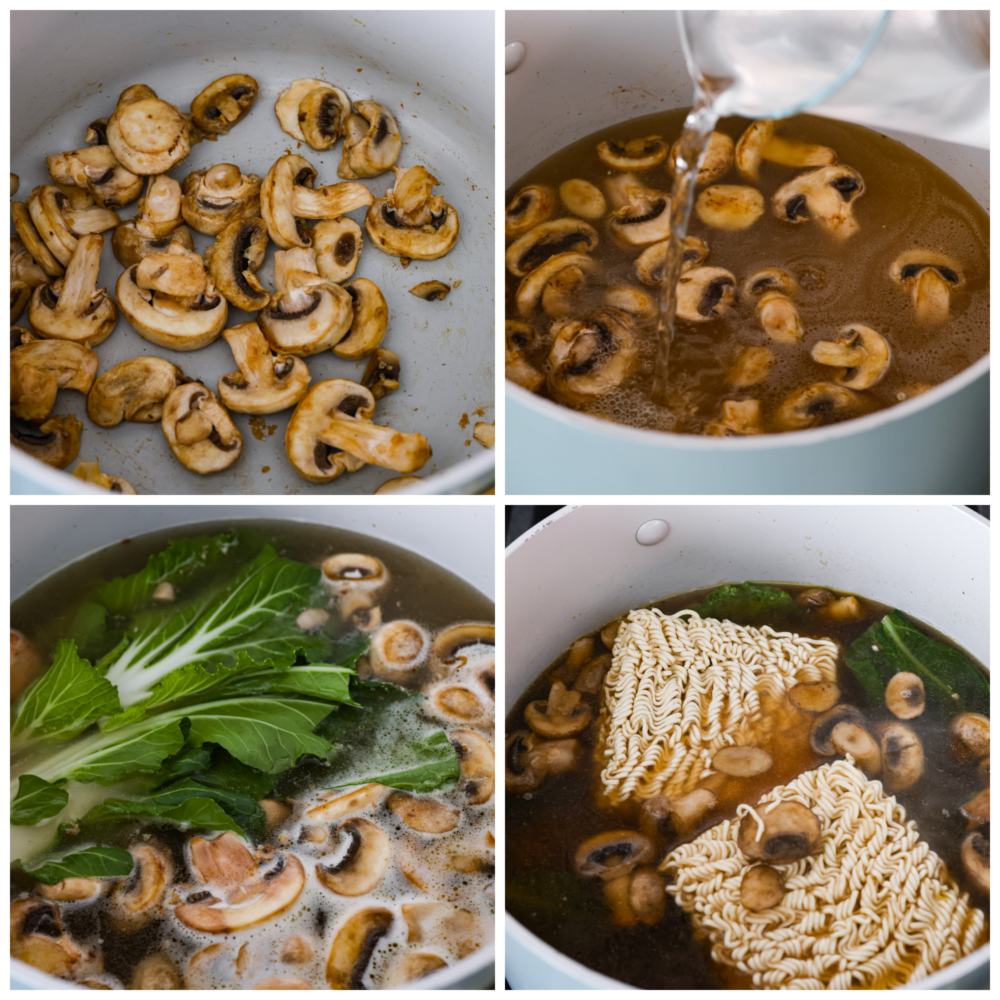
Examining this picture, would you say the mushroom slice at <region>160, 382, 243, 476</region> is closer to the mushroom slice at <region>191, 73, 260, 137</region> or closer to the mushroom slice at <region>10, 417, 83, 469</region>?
the mushroom slice at <region>10, 417, 83, 469</region>

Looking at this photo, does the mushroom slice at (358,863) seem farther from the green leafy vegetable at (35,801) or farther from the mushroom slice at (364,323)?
the mushroom slice at (364,323)

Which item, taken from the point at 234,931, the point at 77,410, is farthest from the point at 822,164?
the point at 234,931

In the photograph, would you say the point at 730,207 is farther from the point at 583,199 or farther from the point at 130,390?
the point at 130,390

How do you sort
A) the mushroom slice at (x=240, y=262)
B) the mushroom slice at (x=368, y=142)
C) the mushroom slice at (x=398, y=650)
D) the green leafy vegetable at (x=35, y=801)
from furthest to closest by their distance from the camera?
the mushroom slice at (x=368, y=142) < the mushroom slice at (x=240, y=262) < the mushroom slice at (x=398, y=650) < the green leafy vegetable at (x=35, y=801)

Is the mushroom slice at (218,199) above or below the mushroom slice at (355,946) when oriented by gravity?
above

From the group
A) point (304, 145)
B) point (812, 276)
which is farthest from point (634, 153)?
point (304, 145)

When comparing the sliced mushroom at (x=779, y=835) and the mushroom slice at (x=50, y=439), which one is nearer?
the sliced mushroom at (x=779, y=835)

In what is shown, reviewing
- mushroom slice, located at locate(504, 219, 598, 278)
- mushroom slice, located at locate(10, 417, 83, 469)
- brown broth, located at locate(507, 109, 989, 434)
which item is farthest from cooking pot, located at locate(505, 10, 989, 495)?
mushroom slice, located at locate(10, 417, 83, 469)

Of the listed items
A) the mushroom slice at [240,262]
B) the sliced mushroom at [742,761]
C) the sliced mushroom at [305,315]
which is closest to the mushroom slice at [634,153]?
the sliced mushroom at [305,315]
